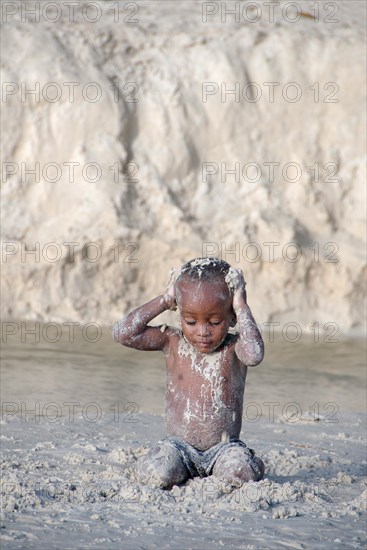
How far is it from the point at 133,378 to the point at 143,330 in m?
3.08

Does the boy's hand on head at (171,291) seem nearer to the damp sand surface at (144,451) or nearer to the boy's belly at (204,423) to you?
the boy's belly at (204,423)

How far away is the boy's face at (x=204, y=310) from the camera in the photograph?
4348 millimetres

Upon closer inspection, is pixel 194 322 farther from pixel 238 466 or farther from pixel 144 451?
pixel 144 451

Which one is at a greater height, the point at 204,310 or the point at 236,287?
the point at 236,287

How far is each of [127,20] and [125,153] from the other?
168 centimetres

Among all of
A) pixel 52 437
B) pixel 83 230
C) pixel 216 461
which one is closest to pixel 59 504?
pixel 216 461

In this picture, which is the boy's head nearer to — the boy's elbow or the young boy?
the young boy

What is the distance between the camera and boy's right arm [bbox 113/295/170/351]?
15.0ft

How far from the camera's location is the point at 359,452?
5.39 meters

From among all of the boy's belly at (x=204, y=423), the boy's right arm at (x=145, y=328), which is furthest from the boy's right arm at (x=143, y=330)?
the boy's belly at (x=204, y=423)

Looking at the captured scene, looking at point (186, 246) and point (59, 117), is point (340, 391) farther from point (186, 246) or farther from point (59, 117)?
point (59, 117)

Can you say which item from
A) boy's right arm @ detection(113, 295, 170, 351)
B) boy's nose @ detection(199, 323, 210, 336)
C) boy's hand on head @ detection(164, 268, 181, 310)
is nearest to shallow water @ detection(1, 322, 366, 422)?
boy's right arm @ detection(113, 295, 170, 351)

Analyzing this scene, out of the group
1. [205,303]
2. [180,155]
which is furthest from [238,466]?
[180,155]

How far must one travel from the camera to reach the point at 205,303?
14.2 ft
